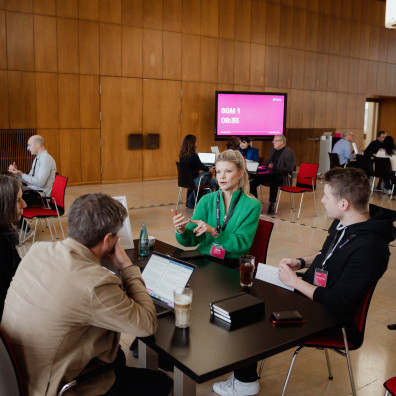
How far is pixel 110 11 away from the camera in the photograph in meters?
10.7

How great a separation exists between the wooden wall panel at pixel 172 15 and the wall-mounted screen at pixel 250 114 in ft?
6.57

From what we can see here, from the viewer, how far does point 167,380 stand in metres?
2.03

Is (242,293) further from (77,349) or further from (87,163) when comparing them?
(87,163)

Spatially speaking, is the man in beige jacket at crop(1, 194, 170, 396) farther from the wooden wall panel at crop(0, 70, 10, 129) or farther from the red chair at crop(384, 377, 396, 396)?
the wooden wall panel at crop(0, 70, 10, 129)

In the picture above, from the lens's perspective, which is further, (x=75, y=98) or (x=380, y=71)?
(x=380, y=71)

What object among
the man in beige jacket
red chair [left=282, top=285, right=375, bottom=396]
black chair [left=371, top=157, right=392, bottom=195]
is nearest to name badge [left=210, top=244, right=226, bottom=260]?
red chair [left=282, top=285, right=375, bottom=396]

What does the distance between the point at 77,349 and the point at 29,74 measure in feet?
30.4

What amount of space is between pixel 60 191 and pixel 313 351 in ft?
12.3

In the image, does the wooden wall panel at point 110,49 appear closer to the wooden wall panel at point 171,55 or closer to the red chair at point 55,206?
the wooden wall panel at point 171,55

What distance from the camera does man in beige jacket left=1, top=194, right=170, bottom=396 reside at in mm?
1575

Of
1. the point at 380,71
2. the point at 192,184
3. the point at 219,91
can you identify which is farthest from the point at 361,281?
the point at 380,71

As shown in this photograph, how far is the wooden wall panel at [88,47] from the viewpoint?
1036 cm

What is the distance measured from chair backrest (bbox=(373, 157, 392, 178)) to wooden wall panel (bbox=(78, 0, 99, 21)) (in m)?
7.06

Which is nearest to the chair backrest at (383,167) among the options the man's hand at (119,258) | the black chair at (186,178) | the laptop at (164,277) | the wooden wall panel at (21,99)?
the black chair at (186,178)
